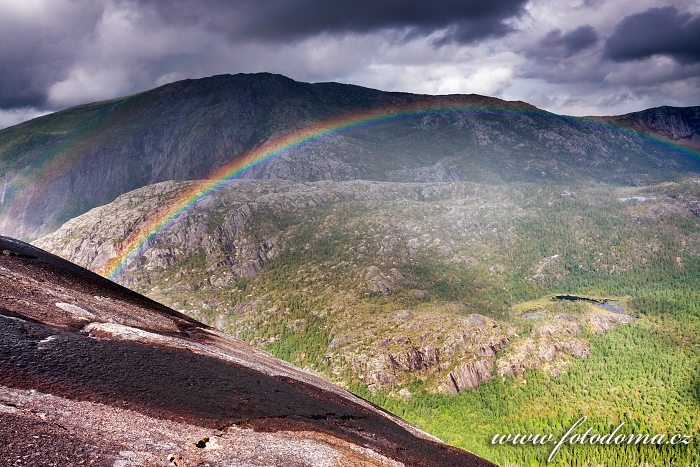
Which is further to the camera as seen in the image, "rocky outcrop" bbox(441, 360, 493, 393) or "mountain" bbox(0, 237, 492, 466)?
"rocky outcrop" bbox(441, 360, 493, 393)

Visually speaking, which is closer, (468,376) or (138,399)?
(138,399)

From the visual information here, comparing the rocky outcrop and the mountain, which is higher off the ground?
the mountain

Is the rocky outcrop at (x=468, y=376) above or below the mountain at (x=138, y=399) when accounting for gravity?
below

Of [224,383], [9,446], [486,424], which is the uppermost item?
[9,446]

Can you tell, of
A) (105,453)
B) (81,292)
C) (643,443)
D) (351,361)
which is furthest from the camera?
(351,361)

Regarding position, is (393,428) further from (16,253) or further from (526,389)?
(526,389)

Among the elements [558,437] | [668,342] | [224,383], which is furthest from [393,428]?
[668,342]

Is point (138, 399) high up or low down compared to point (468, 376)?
up

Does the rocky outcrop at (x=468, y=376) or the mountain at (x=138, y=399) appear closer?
the mountain at (x=138, y=399)
